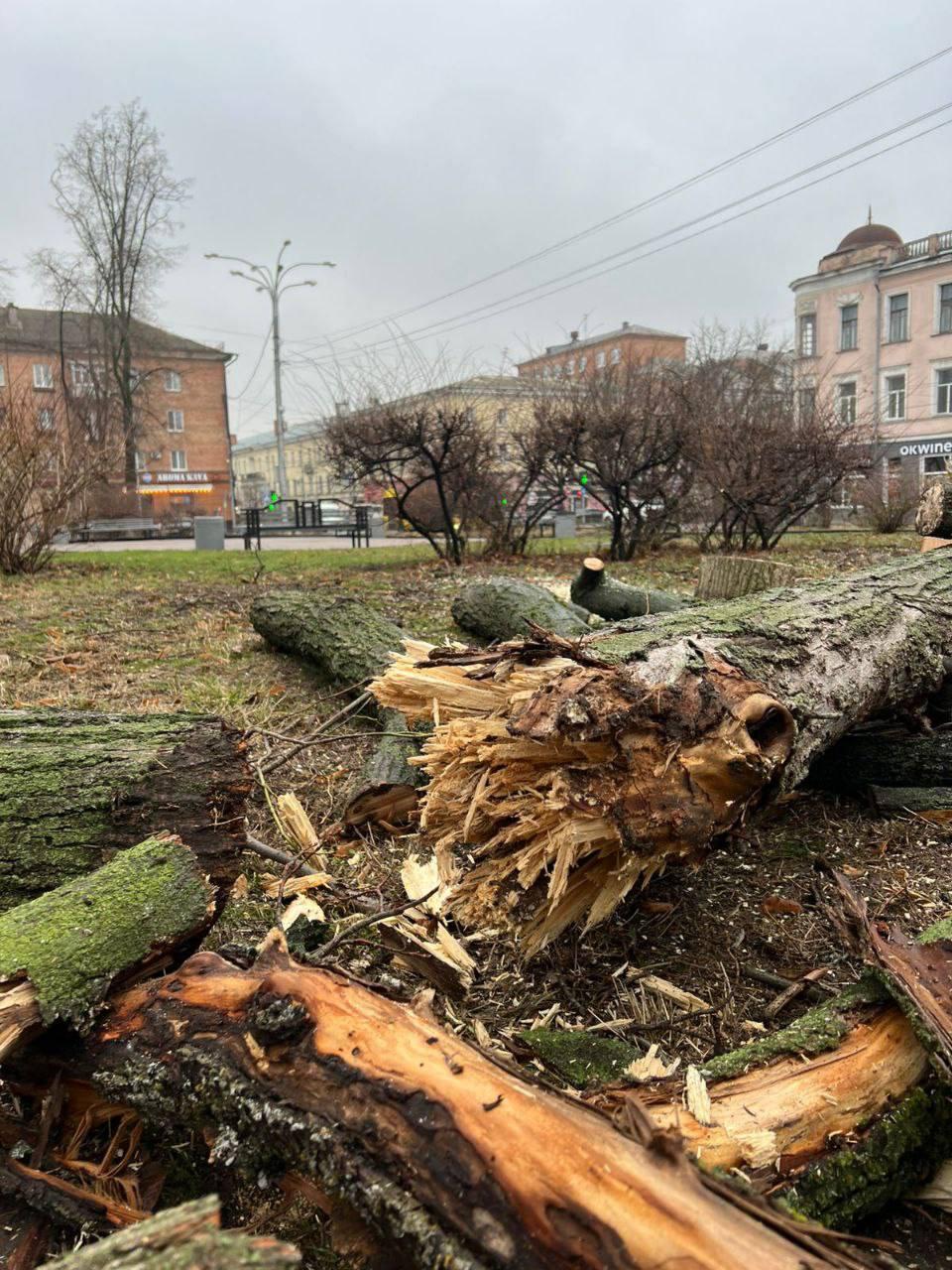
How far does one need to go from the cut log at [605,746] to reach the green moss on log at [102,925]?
2.36 feet

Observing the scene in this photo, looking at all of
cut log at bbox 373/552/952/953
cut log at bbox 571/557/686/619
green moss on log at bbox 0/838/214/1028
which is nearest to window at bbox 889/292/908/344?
cut log at bbox 571/557/686/619

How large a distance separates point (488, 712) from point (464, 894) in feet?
1.66

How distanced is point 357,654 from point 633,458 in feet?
28.2

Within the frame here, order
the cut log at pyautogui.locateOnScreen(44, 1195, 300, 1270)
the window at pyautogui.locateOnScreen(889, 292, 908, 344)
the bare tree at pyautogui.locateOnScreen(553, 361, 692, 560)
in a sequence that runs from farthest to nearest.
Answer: the window at pyautogui.locateOnScreen(889, 292, 908, 344) → the bare tree at pyautogui.locateOnScreen(553, 361, 692, 560) → the cut log at pyautogui.locateOnScreen(44, 1195, 300, 1270)

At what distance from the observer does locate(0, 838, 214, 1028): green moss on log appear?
165 cm

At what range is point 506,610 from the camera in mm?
5410

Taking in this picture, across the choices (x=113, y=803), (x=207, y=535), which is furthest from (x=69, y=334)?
(x=113, y=803)

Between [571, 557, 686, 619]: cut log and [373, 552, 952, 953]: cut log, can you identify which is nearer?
[373, 552, 952, 953]: cut log

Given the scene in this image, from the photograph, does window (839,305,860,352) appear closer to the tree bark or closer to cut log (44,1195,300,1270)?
the tree bark

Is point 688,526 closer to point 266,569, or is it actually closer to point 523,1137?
point 266,569

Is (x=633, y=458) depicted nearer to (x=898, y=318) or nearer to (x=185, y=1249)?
(x=185, y=1249)

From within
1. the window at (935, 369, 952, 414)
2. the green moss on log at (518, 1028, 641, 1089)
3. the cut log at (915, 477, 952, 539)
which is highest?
the window at (935, 369, 952, 414)

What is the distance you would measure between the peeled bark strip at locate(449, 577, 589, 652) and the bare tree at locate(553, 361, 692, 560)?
6.95m

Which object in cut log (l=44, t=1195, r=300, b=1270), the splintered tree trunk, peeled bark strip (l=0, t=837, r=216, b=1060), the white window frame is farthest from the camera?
the white window frame
